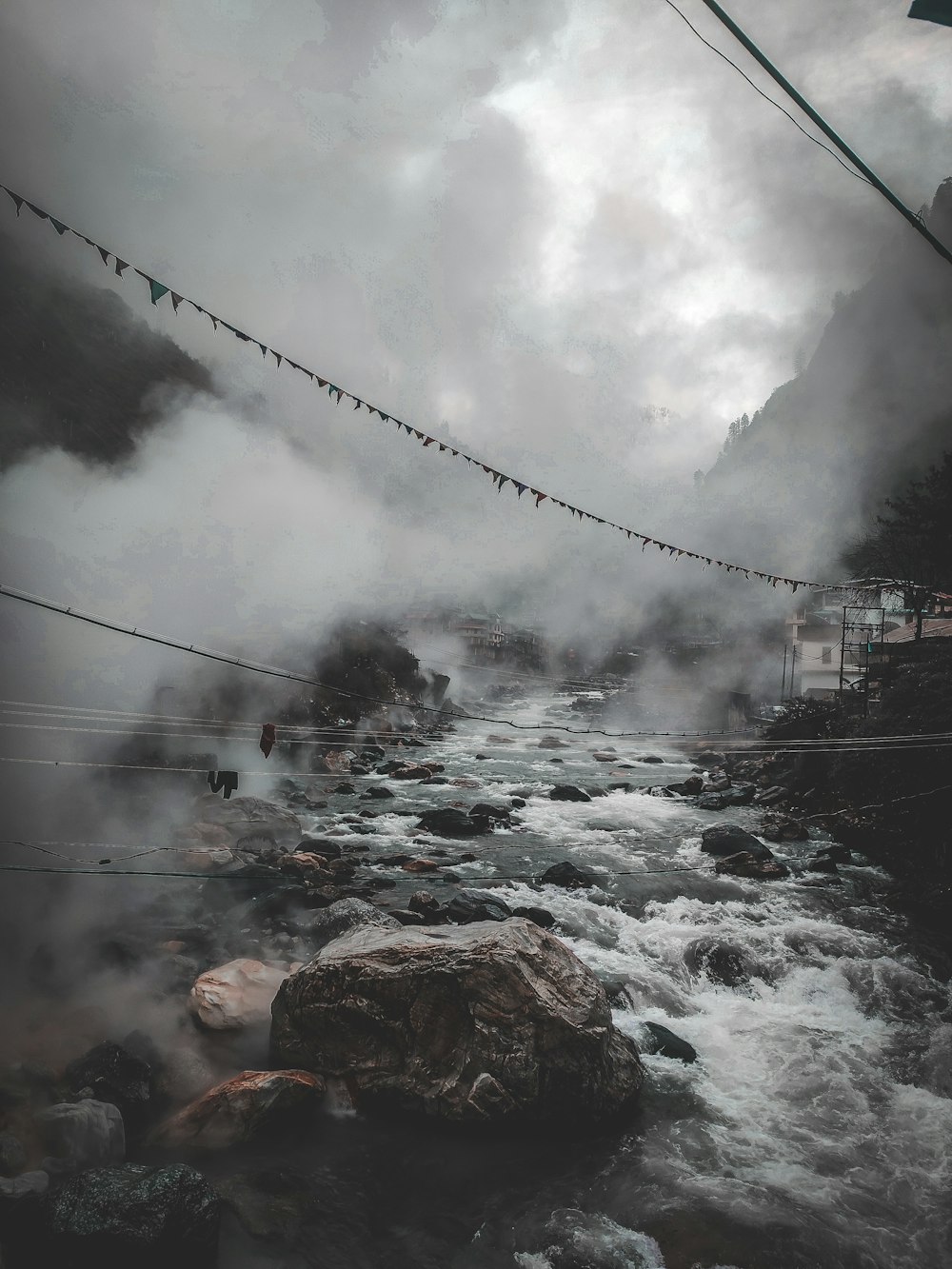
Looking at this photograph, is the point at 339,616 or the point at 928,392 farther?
the point at 928,392

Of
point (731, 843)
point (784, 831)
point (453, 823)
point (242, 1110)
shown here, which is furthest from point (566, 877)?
point (242, 1110)

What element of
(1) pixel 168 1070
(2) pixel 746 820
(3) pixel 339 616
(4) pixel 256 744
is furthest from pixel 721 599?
(1) pixel 168 1070

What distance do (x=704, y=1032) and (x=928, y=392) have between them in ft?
310

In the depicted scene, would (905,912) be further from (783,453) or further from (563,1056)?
(783,453)

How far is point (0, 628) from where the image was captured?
15812mm

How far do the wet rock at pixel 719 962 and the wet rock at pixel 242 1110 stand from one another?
8.13 meters

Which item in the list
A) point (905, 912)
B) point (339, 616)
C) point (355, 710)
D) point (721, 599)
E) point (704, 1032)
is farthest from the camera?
point (721, 599)

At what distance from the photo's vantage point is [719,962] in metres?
12.6

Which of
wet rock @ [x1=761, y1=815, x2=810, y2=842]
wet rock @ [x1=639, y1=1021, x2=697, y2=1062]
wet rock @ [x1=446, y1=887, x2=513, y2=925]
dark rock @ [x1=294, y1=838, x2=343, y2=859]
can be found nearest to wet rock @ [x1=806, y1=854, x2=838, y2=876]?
wet rock @ [x1=761, y1=815, x2=810, y2=842]

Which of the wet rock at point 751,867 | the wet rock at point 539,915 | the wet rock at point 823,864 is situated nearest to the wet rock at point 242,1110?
the wet rock at point 539,915

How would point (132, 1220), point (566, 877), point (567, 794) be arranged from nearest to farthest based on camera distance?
point (132, 1220)
point (566, 877)
point (567, 794)

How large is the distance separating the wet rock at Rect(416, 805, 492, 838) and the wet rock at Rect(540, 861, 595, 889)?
4.71 m

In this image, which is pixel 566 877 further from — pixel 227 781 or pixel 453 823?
pixel 227 781

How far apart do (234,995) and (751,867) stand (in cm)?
1440
